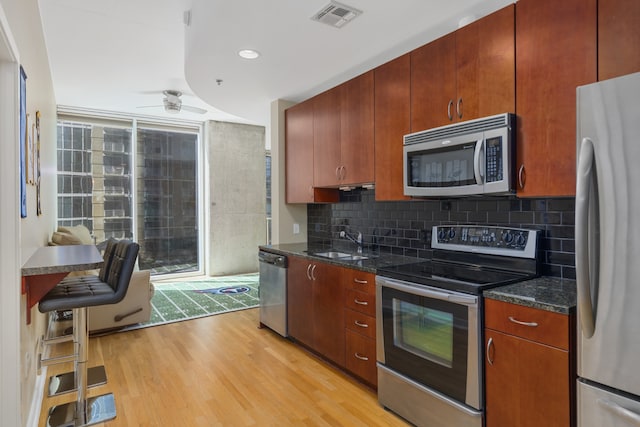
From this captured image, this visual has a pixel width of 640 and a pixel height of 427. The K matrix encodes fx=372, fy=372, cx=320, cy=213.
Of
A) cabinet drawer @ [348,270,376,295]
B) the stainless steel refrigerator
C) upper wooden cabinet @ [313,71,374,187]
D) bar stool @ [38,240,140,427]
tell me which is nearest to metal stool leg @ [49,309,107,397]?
bar stool @ [38,240,140,427]

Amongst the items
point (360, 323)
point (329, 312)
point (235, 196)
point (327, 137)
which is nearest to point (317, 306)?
point (329, 312)

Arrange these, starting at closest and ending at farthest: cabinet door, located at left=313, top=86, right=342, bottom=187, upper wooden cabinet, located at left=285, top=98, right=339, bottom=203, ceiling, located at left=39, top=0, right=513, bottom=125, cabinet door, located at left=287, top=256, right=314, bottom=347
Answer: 1. ceiling, located at left=39, top=0, right=513, bottom=125
2. cabinet door, located at left=287, top=256, right=314, bottom=347
3. cabinet door, located at left=313, top=86, right=342, bottom=187
4. upper wooden cabinet, located at left=285, top=98, right=339, bottom=203

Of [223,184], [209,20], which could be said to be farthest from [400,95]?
[223,184]

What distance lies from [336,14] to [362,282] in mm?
1748

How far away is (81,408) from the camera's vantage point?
230 centimetres

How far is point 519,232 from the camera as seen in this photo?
87.1 inches

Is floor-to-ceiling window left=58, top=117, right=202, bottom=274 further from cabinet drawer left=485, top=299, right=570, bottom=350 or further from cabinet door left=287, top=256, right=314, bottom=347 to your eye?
cabinet drawer left=485, top=299, right=570, bottom=350

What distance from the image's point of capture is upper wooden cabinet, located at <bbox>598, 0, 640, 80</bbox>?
1.56 metres

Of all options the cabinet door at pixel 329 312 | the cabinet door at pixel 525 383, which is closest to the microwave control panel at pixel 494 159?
the cabinet door at pixel 525 383

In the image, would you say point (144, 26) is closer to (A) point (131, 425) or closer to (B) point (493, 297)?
(A) point (131, 425)

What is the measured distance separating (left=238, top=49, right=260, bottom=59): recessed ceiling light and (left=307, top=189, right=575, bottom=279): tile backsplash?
59.7 inches

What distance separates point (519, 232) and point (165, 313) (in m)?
3.95

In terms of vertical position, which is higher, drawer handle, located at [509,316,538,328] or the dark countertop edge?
the dark countertop edge

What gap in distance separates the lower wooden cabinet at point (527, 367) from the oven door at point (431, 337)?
0.08 m
